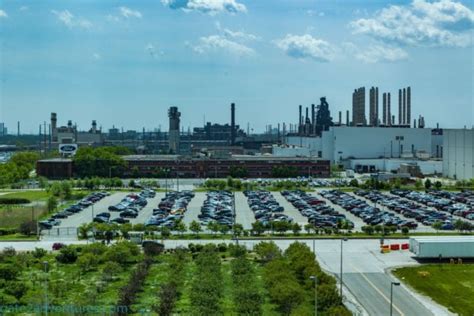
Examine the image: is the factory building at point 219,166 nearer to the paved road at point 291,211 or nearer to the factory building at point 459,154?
the factory building at point 459,154

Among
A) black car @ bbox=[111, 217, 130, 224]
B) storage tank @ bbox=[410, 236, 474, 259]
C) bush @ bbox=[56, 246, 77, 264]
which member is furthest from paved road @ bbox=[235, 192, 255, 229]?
bush @ bbox=[56, 246, 77, 264]

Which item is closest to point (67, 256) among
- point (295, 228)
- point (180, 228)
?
point (180, 228)

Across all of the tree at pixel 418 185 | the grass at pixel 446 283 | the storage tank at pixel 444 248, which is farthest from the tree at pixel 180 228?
the tree at pixel 418 185

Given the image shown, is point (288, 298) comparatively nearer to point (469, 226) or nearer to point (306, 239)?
point (306, 239)

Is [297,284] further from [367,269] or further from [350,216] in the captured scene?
[350,216]

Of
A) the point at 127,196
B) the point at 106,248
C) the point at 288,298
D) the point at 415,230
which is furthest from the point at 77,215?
the point at 288,298

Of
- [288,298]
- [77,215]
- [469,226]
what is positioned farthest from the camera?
[77,215]
